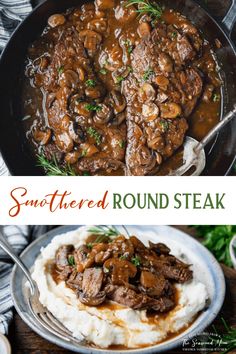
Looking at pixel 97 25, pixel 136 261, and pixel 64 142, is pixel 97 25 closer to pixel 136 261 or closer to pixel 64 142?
pixel 64 142

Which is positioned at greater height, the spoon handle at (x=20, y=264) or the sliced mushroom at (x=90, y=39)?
the sliced mushroom at (x=90, y=39)

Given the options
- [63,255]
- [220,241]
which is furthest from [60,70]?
[220,241]

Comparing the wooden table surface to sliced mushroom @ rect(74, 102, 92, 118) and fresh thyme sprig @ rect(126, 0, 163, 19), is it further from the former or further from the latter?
fresh thyme sprig @ rect(126, 0, 163, 19)

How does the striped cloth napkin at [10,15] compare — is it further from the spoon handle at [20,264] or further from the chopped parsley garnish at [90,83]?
the spoon handle at [20,264]

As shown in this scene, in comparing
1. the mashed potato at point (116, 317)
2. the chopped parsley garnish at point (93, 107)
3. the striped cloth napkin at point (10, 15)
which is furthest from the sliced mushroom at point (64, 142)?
the mashed potato at point (116, 317)

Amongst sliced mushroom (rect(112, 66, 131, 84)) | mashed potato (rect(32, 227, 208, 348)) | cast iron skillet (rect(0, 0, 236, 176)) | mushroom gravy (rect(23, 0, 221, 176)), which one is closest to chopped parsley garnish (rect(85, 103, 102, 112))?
mushroom gravy (rect(23, 0, 221, 176))

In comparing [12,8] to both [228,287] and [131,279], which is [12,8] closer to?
[131,279]
